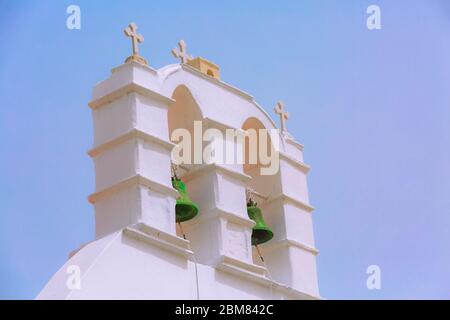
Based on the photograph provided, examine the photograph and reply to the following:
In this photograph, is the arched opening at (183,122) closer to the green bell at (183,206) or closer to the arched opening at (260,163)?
the green bell at (183,206)

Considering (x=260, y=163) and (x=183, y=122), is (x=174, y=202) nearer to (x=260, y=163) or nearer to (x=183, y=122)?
(x=183, y=122)

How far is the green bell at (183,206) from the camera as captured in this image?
21.7 metres

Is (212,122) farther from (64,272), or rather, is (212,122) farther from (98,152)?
(64,272)

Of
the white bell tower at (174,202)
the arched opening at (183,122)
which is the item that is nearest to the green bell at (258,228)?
the white bell tower at (174,202)

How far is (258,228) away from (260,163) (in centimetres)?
103

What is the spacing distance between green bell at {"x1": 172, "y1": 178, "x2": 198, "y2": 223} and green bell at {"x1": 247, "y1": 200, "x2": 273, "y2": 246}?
1.01 meters

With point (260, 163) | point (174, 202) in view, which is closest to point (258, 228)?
point (260, 163)

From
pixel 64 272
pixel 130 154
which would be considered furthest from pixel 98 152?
pixel 64 272

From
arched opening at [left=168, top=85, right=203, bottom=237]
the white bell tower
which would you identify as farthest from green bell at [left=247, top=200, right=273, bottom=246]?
arched opening at [left=168, top=85, right=203, bottom=237]

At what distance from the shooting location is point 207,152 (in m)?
22.3

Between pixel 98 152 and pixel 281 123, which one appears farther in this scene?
pixel 281 123

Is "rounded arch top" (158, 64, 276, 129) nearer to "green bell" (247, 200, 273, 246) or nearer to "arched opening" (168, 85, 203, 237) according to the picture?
"arched opening" (168, 85, 203, 237)

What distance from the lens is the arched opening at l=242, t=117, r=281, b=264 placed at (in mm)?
23234
